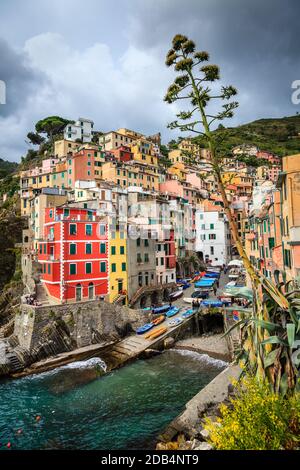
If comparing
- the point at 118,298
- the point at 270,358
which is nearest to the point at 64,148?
the point at 118,298

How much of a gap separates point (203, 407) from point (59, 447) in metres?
8.54

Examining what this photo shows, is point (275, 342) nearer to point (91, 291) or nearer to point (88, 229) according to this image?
point (91, 291)

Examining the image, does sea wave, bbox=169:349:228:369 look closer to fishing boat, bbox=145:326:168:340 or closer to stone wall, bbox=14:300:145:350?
fishing boat, bbox=145:326:168:340

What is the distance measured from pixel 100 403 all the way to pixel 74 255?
59.0ft

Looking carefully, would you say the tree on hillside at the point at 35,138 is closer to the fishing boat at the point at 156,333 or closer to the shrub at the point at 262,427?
the fishing boat at the point at 156,333

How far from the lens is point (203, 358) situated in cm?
2778

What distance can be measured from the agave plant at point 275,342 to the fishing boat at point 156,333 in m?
22.0

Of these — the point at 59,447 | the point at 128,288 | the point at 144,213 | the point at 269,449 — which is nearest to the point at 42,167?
the point at 144,213

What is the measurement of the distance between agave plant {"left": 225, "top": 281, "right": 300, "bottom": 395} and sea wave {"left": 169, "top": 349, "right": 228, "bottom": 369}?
17.4 m

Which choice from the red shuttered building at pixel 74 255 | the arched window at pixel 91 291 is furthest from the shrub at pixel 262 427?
the arched window at pixel 91 291

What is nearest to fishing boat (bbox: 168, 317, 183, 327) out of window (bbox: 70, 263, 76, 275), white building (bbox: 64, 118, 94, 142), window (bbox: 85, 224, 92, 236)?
window (bbox: 70, 263, 76, 275)

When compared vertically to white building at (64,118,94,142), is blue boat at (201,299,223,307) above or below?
below

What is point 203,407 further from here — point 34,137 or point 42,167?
point 34,137

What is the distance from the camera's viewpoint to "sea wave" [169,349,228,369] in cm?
2605
